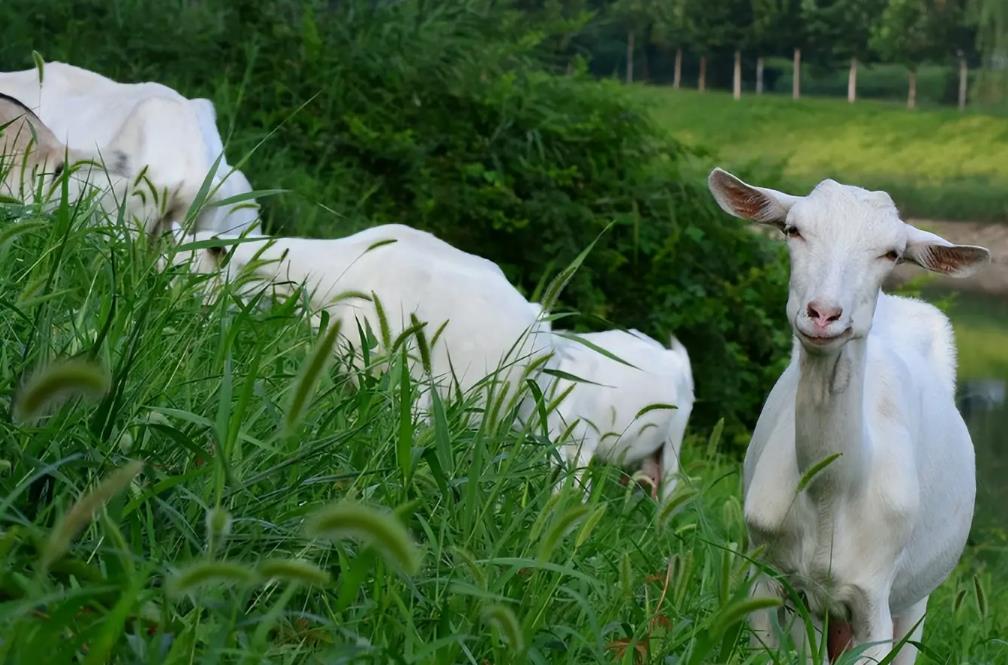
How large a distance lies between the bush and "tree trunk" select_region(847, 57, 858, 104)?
6997mm

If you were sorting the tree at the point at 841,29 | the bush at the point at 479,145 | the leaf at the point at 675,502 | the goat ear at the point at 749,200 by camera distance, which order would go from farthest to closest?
the tree at the point at 841,29, the bush at the point at 479,145, the goat ear at the point at 749,200, the leaf at the point at 675,502

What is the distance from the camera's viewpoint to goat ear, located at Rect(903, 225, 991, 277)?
3.88 metres

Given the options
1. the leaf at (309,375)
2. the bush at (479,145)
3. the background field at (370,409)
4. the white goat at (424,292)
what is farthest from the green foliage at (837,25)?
the leaf at (309,375)

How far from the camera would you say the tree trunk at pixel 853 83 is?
18438mm

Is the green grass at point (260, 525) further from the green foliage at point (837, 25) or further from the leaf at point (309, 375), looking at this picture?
the green foliage at point (837, 25)

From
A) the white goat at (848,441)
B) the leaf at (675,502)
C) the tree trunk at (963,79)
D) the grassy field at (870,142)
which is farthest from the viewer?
the tree trunk at (963,79)

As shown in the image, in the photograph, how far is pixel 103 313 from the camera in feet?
9.98

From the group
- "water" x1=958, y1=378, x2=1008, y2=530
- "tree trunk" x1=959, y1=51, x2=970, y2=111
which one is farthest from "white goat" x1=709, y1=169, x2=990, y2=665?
"tree trunk" x1=959, y1=51, x2=970, y2=111

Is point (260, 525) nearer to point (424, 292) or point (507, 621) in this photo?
point (507, 621)

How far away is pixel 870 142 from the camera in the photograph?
18938mm

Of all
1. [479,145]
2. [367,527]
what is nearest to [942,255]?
[367,527]

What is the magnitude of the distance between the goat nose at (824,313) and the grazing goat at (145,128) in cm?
311

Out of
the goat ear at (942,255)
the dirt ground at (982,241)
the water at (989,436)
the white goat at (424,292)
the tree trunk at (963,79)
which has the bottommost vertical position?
the water at (989,436)

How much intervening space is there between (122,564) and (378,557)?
0.54 metres
